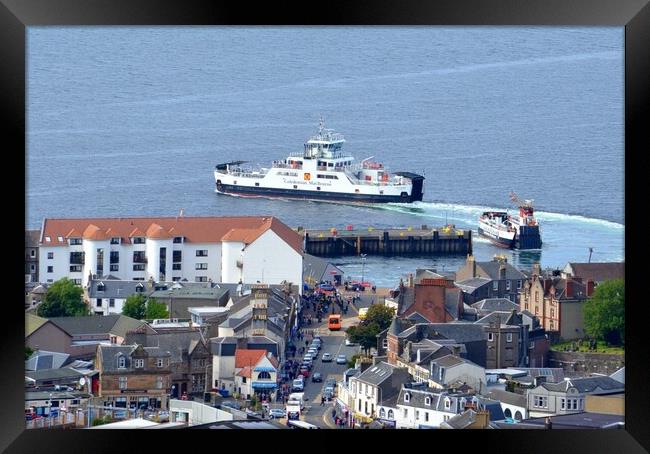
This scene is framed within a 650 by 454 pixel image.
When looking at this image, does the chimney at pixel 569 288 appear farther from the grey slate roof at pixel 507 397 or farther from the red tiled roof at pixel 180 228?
the grey slate roof at pixel 507 397

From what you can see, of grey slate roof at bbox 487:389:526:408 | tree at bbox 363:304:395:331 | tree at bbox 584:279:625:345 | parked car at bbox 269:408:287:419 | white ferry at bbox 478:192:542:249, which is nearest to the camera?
grey slate roof at bbox 487:389:526:408

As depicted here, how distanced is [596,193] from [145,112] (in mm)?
6372

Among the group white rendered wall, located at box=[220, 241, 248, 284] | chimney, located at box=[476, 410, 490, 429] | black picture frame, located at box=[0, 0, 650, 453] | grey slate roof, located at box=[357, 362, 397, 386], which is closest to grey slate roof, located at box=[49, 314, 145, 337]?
grey slate roof, located at box=[357, 362, 397, 386]

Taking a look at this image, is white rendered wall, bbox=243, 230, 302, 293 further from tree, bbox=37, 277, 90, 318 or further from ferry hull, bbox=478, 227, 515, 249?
ferry hull, bbox=478, 227, 515, 249

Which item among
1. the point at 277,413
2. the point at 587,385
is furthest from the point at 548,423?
the point at 277,413

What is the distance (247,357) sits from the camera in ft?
40.9

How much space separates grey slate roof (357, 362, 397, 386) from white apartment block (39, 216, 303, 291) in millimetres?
4597

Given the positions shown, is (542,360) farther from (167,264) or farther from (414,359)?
(167,264)

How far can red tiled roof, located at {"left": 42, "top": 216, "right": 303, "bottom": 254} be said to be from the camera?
17078 mm

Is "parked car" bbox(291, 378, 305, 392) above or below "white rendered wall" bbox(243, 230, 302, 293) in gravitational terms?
below

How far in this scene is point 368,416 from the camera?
36.4 feet

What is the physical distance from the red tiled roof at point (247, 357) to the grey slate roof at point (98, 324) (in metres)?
1.09

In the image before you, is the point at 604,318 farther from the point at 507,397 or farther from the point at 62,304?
the point at 62,304
